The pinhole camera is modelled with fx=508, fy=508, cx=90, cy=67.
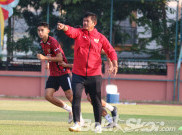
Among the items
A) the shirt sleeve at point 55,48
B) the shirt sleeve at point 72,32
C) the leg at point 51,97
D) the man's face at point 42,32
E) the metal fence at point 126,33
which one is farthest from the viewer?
the metal fence at point 126,33

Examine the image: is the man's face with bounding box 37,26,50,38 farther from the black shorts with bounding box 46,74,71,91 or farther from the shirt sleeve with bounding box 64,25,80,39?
the shirt sleeve with bounding box 64,25,80,39

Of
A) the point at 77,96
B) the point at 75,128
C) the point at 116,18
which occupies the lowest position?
the point at 75,128

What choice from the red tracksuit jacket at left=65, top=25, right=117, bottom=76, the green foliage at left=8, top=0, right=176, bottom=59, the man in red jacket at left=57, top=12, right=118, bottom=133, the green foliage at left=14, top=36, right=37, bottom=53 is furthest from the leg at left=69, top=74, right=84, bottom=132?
the green foliage at left=14, top=36, right=37, bottom=53

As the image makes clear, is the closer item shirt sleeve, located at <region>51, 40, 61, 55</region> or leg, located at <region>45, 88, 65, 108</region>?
shirt sleeve, located at <region>51, 40, 61, 55</region>

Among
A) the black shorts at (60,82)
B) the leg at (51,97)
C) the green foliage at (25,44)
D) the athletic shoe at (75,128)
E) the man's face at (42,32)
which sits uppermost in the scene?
the man's face at (42,32)

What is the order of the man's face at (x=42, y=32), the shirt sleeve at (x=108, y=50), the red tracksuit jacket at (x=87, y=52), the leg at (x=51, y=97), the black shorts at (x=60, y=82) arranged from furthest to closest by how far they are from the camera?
the black shorts at (x=60, y=82)
the leg at (x=51, y=97)
the man's face at (x=42, y=32)
the shirt sleeve at (x=108, y=50)
the red tracksuit jacket at (x=87, y=52)

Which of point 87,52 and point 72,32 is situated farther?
point 87,52

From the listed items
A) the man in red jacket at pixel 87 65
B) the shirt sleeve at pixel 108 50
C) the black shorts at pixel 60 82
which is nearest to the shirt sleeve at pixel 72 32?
the man in red jacket at pixel 87 65

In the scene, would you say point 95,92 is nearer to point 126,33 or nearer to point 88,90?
point 88,90

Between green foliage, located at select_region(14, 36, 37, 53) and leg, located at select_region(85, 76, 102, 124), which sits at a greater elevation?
green foliage, located at select_region(14, 36, 37, 53)

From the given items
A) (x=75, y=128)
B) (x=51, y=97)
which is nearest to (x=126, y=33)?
(x=51, y=97)

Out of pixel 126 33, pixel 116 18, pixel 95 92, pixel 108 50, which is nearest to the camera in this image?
pixel 95 92

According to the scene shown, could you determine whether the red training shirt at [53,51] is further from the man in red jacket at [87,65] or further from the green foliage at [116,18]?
the green foliage at [116,18]

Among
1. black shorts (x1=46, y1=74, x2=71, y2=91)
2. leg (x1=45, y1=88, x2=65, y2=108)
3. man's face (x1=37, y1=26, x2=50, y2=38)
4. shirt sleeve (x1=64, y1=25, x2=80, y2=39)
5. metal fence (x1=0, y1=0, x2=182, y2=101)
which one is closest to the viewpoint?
shirt sleeve (x1=64, y1=25, x2=80, y2=39)
